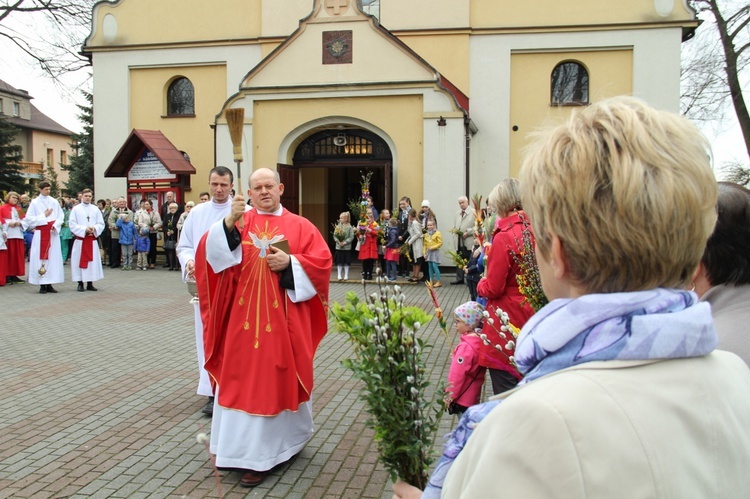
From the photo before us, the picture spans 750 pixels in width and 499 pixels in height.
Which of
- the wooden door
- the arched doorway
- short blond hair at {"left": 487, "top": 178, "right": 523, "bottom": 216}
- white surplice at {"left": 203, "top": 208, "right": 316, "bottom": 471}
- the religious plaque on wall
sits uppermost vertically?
the religious plaque on wall

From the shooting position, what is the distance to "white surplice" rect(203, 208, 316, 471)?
4594mm

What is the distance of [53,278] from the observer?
49.6 feet

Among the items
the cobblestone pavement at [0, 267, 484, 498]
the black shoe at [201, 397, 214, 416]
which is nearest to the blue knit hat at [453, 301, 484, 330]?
the cobblestone pavement at [0, 267, 484, 498]

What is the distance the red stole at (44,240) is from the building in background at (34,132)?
51495mm

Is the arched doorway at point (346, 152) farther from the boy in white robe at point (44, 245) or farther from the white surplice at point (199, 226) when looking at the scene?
the white surplice at point (199, 226)

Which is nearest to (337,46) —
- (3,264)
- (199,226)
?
(3,264)

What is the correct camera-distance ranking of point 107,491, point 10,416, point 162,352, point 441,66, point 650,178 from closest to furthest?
point 650,178 < point 107,491 < point 10,416 < point 162,352 < point 441,66

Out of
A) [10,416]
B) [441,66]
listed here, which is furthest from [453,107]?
[10,416]

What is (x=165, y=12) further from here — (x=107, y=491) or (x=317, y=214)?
(x=107, y=491)

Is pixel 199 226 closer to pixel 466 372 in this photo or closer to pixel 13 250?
pixel 466 372

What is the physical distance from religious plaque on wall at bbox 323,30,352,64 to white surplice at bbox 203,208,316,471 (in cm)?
1429

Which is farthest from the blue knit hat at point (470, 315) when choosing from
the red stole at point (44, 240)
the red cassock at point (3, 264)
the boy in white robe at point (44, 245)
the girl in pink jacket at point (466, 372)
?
the red cassock at point (3, 264)

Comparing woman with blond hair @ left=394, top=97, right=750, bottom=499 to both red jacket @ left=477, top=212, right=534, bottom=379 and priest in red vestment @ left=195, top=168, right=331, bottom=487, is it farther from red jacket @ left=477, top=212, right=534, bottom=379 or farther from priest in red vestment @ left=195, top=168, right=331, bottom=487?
priest in red vestment @ left=195, top=168, right=331, bottom=487

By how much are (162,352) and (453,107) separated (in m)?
11.4
